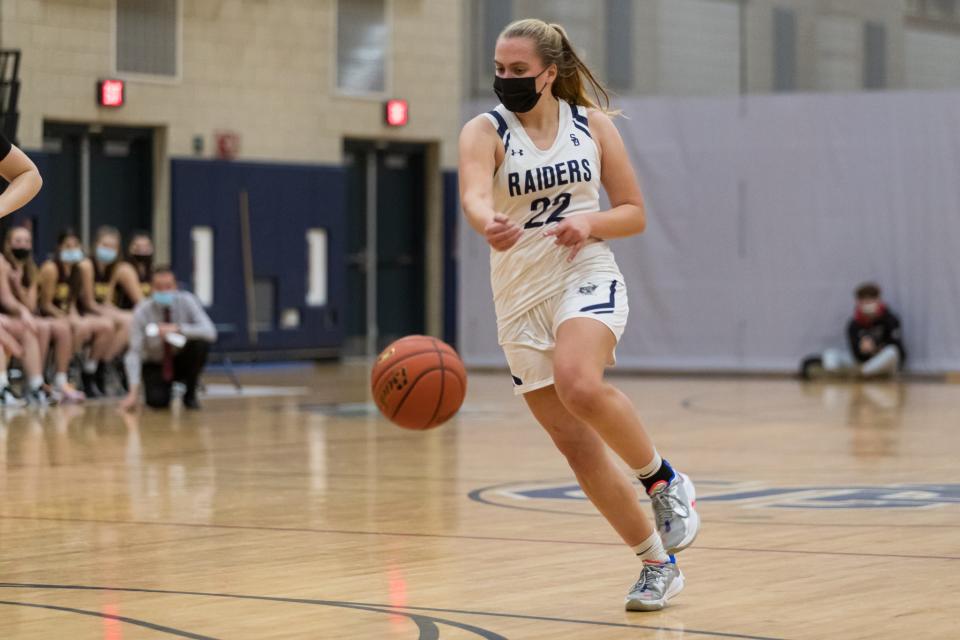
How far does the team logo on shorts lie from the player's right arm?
2609 mm

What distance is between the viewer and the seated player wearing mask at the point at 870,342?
17641 millimetres

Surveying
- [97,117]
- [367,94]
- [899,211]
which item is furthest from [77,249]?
[899,211]

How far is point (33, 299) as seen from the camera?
1416 centimetres

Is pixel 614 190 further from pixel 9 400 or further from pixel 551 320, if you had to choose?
pixel 9 400

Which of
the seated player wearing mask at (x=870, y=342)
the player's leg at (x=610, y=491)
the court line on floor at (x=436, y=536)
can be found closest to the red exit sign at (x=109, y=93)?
the seated player wearing mask at (x=870, y=342)

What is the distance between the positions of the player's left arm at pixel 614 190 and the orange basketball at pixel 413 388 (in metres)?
1.46

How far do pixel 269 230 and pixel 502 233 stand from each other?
15.8 metres

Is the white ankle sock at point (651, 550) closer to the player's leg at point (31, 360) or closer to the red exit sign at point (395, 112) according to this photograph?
the player's leg at point (31, 360)

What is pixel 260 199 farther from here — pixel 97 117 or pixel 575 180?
pixel 575 180

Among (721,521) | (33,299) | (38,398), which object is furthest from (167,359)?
(721,521)

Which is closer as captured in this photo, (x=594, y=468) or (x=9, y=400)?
(x=594, y=468)

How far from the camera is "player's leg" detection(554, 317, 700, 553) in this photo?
4.52 m

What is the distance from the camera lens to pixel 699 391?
15.8 meters

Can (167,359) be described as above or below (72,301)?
below
